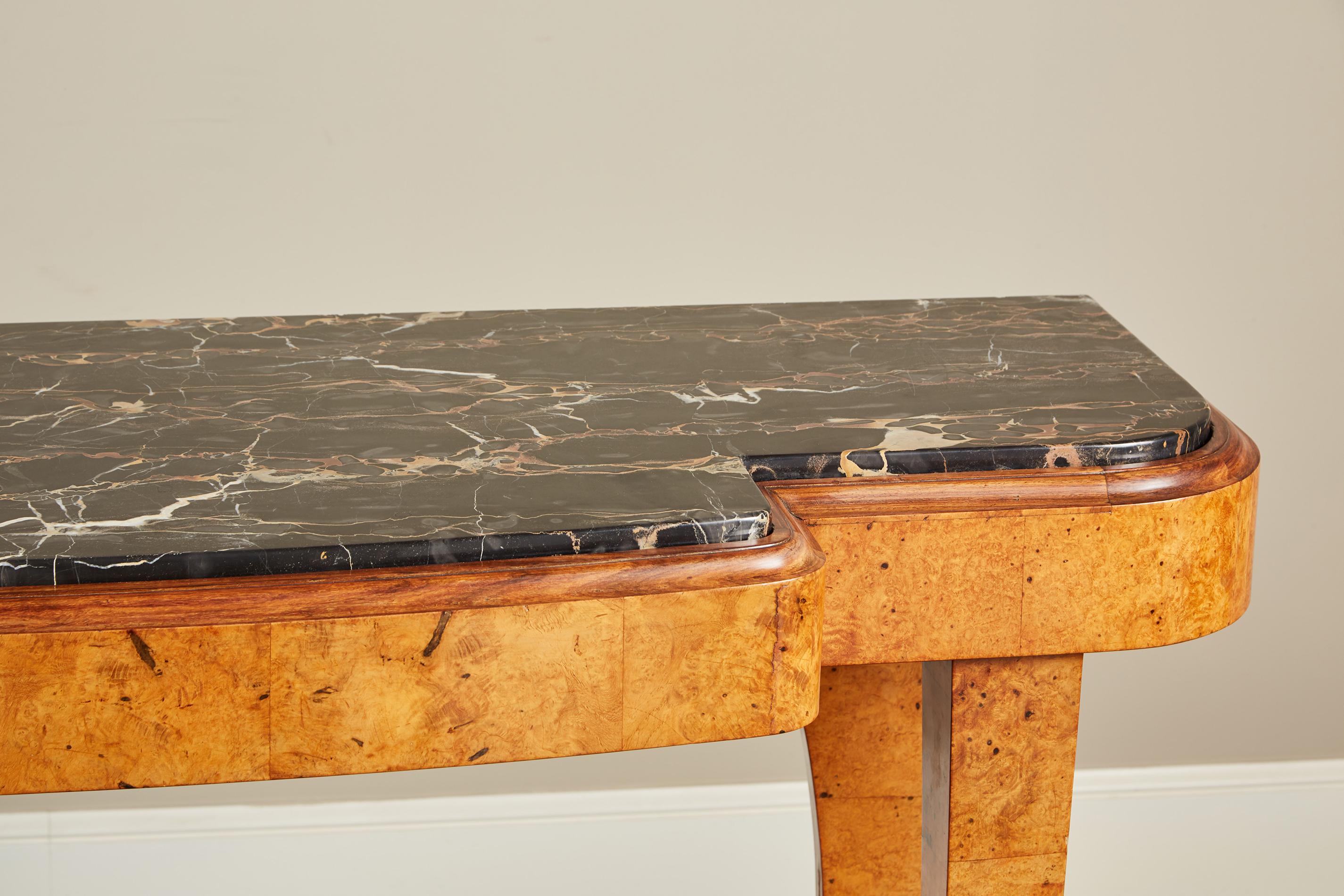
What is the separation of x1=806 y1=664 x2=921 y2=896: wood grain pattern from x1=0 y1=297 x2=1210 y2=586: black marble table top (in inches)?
12.6

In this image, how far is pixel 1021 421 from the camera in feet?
3.18

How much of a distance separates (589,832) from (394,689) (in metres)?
1.18

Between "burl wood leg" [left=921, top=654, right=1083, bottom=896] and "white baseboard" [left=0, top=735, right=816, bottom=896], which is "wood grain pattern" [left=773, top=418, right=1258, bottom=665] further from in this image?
"white baseboard" [left=0, top=735, right=816, bottom=896]

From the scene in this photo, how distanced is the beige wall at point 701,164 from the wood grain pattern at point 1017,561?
0.93 m

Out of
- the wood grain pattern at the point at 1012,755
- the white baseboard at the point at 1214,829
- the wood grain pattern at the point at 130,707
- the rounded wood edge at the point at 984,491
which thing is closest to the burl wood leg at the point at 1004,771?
the wood grain pattern at the point at 1012,755

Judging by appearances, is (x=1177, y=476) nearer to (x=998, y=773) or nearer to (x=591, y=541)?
(x=998, y=773)

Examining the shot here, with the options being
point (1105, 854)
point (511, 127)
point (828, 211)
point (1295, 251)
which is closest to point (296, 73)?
point (511, 127)

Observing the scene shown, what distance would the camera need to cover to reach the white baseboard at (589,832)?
1.83 m

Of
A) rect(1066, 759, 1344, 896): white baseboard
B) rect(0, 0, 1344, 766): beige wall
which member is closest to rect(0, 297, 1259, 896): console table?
rect(0, 0, 1344, 766): beige wall

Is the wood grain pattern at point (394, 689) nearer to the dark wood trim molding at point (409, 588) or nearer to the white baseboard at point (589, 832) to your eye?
the dark wood trim molding at point (409, 588)

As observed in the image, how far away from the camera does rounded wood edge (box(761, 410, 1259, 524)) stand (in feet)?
2.95

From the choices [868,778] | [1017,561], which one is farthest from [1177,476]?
[868,778]

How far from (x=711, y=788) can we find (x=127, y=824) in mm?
768

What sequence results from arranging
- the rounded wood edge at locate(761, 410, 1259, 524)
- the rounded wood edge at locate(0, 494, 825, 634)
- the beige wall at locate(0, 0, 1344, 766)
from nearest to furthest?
1. the rounded wood edge at locate(0, 494, 825, 634)
2. the rounded wood edge at locate(761, 410, 1259, 524)
3. the beige wall at locate(0, 0, 1344, 766)
